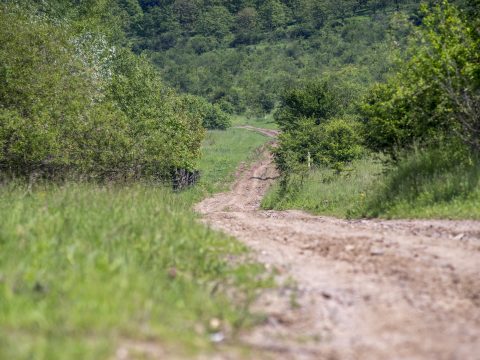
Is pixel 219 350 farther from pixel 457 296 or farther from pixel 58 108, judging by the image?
pixel 58 108

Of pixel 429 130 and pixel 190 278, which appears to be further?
pixel 429 130

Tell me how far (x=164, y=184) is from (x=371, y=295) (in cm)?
1044

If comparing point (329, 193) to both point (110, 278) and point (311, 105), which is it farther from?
point (311, 105)

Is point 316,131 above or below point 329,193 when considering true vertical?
below

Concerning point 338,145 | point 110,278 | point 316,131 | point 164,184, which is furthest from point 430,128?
point 316,131

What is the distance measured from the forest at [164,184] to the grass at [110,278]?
0.8 inches

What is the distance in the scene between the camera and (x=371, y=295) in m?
6.49

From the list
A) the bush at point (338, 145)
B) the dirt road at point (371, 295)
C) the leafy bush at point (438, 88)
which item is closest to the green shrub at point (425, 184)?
the leafy bush at point (438, 88)

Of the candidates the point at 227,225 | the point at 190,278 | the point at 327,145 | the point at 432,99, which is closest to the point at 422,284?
the point at 190,278

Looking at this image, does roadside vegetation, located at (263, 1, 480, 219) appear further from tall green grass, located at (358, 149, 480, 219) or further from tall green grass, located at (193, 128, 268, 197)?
tall green grass, located at (193, 128, 268, 197)

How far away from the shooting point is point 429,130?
16656 millimetres

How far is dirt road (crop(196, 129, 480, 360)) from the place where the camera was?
16.9 feet

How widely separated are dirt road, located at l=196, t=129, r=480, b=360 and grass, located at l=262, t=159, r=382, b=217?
25.1 ft

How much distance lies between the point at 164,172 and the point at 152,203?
18.3 meters
